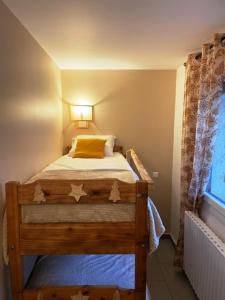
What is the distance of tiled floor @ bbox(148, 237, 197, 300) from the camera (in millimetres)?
2270

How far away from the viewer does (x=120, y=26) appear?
1.87 m

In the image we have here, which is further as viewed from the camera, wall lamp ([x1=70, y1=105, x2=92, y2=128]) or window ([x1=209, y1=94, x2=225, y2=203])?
wall lamp ([x1=70, y1=105, x2=92, y2=128])

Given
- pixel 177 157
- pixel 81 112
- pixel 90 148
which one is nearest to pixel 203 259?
pixel 177 157

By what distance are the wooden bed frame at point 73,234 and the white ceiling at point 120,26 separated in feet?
3.67

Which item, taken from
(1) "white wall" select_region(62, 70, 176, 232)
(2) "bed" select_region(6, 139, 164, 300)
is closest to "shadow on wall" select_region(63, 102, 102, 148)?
(1) "white wall" select_region(62, 70, 176, 232)

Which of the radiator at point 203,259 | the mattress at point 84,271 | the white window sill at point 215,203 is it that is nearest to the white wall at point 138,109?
the radiator at point 203,259

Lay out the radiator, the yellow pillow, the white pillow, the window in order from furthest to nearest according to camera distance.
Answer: the white pillow → the yellow pillow → the window → the radiator

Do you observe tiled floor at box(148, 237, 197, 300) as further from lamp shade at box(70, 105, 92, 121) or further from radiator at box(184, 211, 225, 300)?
lamp shade at box(70, 105, 92, 121)

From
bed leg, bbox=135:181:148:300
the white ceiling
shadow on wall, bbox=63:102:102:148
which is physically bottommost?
bed leg, bbox=135:181:148:300

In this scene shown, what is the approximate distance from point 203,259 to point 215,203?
1.53 ft

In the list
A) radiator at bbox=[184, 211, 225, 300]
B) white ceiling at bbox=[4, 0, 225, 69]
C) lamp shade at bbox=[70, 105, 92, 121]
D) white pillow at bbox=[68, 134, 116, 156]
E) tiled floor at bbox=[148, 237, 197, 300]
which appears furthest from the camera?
lamp shade at bbox=[70, 105, 92, 121]

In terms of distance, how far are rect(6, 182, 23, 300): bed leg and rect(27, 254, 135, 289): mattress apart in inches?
7.0

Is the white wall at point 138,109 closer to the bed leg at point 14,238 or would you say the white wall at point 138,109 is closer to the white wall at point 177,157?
the white wall at point 177,157

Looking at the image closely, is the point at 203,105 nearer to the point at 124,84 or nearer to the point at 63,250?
the point at 124,84
